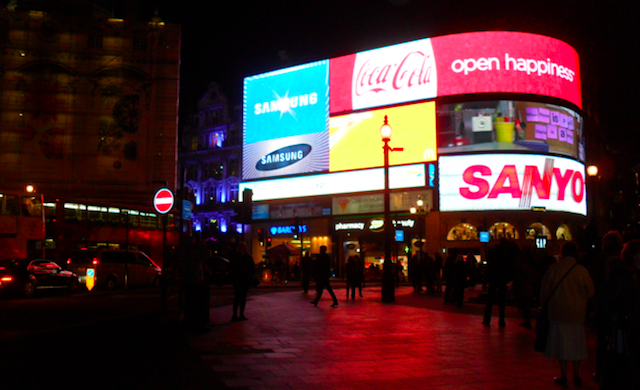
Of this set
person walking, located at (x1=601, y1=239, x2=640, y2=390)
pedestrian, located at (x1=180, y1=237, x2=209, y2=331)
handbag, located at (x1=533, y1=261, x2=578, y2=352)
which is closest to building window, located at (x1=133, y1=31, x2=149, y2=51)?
pedestrian, located at (x1=180, y1=237, x2=209, y2=331)

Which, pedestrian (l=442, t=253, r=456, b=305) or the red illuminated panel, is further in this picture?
the red illuminated panel

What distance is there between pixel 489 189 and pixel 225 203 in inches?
1433

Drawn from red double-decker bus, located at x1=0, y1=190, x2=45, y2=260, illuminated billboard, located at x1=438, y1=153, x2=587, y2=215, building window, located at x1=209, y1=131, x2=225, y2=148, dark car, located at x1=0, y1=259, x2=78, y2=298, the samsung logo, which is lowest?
dark car, located at x1=0, y1=259, x2=78, y2=298

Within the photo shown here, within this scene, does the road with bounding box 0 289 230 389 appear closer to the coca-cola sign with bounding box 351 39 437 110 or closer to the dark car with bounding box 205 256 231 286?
the dark car with bounding box 205 256 231 286

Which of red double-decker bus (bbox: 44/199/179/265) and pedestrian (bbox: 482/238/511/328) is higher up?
red double-decker bus (bbox: 44/199/179/265)

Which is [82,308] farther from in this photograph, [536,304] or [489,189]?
[489,189]

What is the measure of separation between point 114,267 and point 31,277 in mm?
4540

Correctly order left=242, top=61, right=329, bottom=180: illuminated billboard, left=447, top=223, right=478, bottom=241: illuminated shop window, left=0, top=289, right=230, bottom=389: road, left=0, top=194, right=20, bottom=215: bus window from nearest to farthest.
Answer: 1. left=0, top=289, right=230, bottom=389: road
2. left=0, top=194, right=20, bottom=215: bus window
3. left=447, top=223, right=478, bottom=241: illuminated shop window
4. left=242, top=61, right=329, bottom=180: illuminated billboard

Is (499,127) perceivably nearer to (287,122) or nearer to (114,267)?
(287,122)

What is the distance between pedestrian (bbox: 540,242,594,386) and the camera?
21.0 ft

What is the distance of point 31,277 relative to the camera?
65.9ft

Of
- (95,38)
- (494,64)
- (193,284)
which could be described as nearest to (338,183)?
(494,64)

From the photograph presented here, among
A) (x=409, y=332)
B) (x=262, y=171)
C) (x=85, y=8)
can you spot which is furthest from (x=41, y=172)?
(x=409, y=332)

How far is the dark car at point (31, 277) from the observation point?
1931cm
